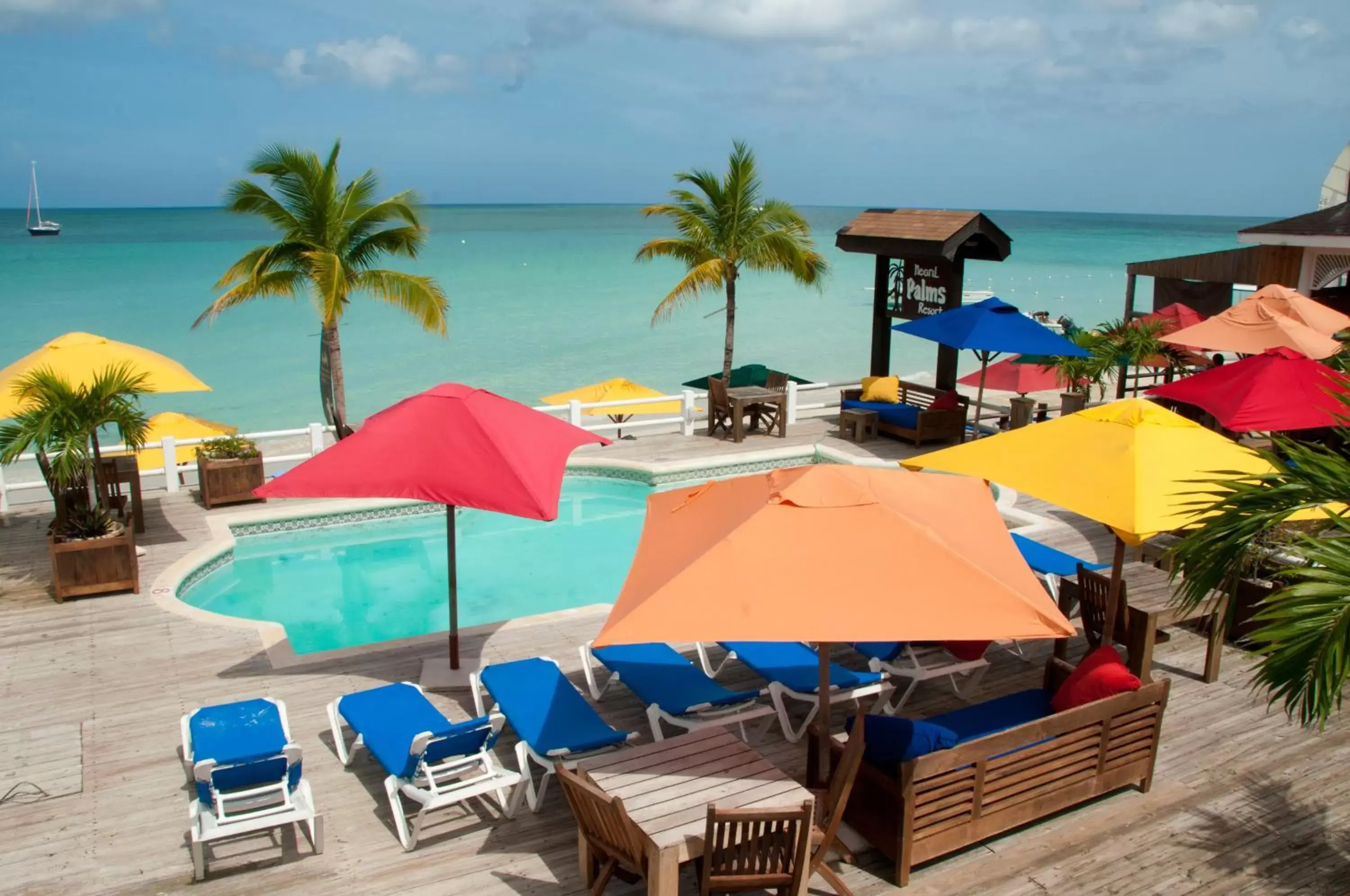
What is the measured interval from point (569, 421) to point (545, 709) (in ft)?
32.0

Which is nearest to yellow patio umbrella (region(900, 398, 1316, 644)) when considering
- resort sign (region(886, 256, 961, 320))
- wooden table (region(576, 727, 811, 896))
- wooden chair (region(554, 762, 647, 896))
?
wooden table (region(576, 727, 811, 896))

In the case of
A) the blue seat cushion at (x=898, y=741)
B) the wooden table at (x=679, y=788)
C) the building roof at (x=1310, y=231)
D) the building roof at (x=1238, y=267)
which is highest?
the building roof at (x=1310, y=231)

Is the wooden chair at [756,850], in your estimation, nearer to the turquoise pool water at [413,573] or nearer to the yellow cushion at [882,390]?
the turquoise pool water at [413,573]

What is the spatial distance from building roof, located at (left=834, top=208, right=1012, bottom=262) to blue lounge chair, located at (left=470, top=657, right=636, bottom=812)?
10390 millimetres

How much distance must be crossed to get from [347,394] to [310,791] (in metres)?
29.6

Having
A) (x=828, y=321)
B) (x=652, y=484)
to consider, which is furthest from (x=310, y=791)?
(x=828, y=321)

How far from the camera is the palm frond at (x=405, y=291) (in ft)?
45.5

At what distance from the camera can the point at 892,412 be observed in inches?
603

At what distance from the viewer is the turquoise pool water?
1021cm

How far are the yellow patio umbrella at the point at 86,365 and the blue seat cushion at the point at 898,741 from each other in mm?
7051

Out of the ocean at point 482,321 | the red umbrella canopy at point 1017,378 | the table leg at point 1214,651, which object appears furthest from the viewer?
the ocean at point 482,321

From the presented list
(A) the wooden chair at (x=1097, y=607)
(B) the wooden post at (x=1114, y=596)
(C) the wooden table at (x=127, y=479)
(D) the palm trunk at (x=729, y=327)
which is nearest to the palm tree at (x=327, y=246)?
(C) the wooden table at (x=127, y=479)

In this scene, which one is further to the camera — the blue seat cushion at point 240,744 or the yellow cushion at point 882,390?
the yellow cushion at point 882,390

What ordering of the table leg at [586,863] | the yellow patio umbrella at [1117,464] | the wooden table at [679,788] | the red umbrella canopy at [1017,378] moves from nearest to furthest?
the wooden table at [679,788] < the table leg at [586,863] < the yellow patio umbrella at [1117,464] < the red umbrella canopy at [1017,378]
